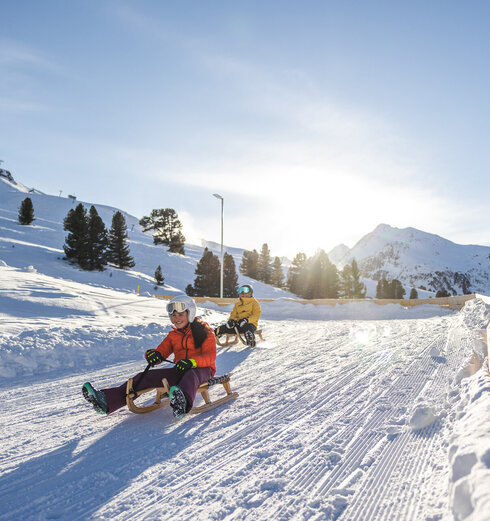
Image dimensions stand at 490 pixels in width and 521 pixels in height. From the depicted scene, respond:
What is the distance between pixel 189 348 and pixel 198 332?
256 millimetres

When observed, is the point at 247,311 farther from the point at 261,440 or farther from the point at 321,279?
the point at 321,279

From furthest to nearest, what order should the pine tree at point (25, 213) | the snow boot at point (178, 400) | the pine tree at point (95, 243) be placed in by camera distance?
the pine tree at point (25, 213) < the pine tree at point (95, 243) < the snow boot at point (178, 400)

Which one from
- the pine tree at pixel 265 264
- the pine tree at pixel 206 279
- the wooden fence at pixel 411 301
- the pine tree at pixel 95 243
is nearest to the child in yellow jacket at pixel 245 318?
the wooden fence at pixel 411 301

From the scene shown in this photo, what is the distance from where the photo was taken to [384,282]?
8200 cm

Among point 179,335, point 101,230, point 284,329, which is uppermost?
point 101,230

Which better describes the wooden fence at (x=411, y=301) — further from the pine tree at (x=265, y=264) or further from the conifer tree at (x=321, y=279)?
the pine tree at (x=265, y=264)

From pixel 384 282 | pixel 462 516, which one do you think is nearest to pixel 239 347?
pixel 462 516

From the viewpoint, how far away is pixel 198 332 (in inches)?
174

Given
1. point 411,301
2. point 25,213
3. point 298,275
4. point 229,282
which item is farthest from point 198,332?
point 25,213

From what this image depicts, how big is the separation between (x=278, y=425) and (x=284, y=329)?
865 centimetres

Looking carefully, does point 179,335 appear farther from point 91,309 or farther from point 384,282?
point 384,282

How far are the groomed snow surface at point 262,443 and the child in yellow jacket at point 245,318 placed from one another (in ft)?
5.71

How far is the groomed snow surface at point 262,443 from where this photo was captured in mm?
2275

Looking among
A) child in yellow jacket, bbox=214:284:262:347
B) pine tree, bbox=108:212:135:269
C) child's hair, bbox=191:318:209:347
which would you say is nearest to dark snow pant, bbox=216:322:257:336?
child in yellow jacket, bbox=214:284:262:347
